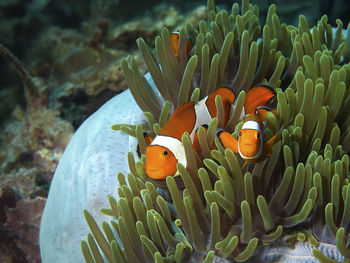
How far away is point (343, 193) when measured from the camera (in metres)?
1.07

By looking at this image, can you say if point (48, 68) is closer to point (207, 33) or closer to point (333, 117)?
point (207, 33)

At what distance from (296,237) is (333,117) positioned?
0.49 meters

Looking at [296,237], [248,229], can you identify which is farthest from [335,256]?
[248,229]

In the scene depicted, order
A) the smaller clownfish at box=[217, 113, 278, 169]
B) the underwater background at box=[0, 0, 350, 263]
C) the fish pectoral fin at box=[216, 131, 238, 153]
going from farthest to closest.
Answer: the underwater background at box=[0, 0, 350, 263] → the fish pectoral fin at box=[216, 131, 238, 153] → the smaller clownfish at box=[217, 113, 278, 169]

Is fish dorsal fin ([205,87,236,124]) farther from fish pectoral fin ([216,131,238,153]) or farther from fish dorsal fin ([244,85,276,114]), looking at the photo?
fish pectoral fin ([216,131,238,153])

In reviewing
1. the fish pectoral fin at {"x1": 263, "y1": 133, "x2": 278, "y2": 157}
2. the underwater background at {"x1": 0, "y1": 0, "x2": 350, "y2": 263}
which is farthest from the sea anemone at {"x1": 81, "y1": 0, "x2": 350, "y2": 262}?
the underwater background at {"x1": 0, "y1": 0, "x2": 350, "y2": 263}

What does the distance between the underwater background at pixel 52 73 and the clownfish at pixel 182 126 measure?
2.75 feet

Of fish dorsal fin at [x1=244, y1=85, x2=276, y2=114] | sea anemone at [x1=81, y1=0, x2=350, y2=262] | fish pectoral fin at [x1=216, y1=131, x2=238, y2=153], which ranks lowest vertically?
sea anemone at [x1=81, y1=0, x2=350, y2=262]

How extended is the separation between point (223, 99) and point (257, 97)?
0.48 feet

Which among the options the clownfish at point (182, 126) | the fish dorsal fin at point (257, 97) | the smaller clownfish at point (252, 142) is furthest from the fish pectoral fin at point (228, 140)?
the fish dorsal fin at point (257, 97)

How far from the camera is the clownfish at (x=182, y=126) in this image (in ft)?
3.91

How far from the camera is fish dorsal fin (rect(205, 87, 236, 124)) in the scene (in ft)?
4.54

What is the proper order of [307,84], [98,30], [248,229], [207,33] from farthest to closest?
[98,30] → [207,33] → [307,84] → [248,229]

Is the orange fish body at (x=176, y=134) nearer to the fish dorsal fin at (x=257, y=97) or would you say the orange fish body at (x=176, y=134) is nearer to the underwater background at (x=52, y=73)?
the fish dorsal fin at (x=257, y=97)
